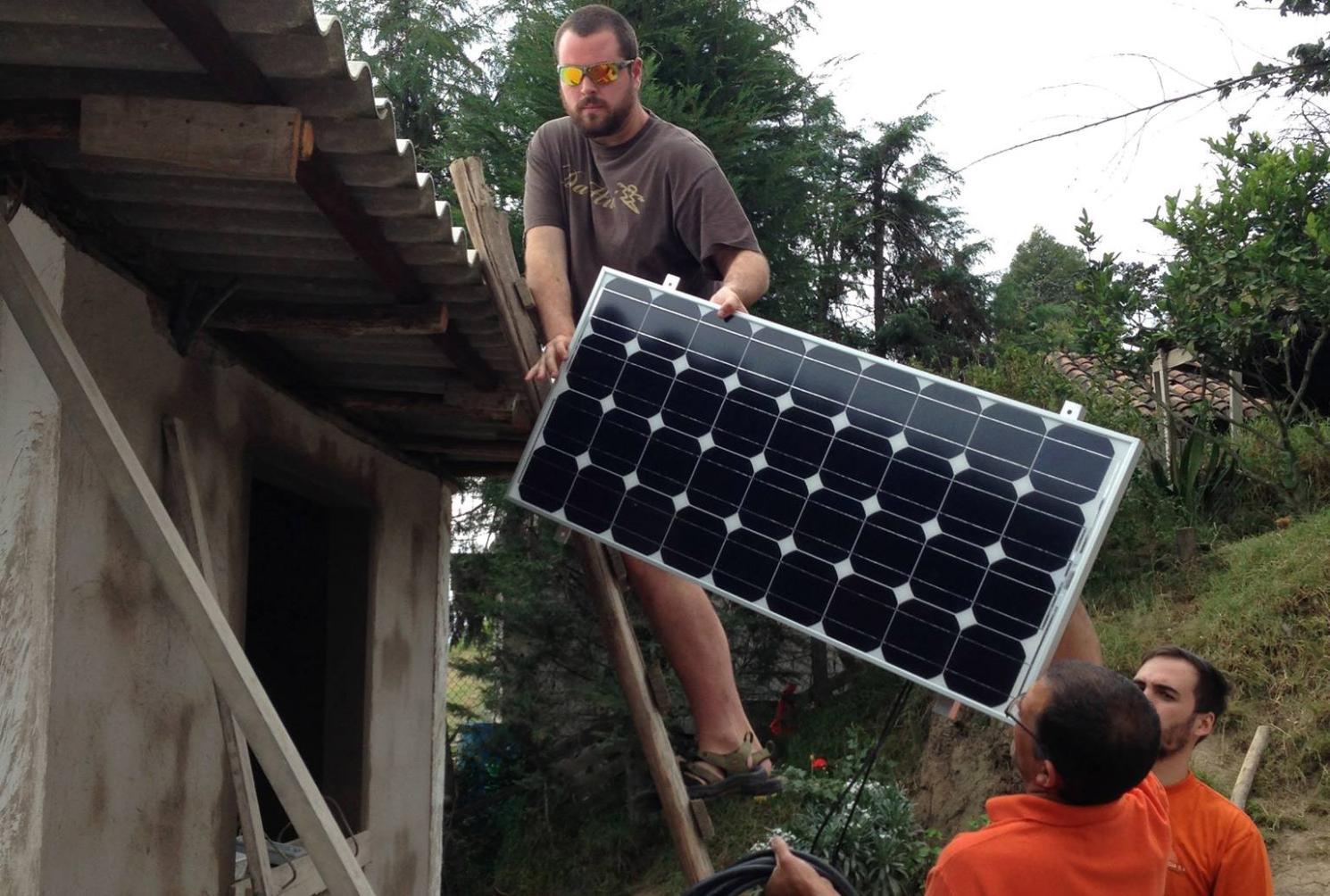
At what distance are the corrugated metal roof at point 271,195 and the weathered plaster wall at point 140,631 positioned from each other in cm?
24

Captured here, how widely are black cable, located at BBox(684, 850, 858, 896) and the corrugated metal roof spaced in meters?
1.78

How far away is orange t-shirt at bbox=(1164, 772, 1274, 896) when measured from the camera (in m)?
3.54

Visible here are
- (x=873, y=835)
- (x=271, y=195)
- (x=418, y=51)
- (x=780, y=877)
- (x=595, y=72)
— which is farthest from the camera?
(x=418, y=51)

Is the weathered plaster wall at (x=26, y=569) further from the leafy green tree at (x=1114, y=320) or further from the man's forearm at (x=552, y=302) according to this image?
the leafy green tree at (x=1114, y=320)

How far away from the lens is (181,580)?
2.90 metres

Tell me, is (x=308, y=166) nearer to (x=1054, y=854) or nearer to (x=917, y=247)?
(x=1054, y=854)

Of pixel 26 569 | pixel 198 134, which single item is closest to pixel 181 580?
pixel 26 569

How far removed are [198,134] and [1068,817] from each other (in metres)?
2.27

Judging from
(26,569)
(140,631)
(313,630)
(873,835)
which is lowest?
(873,835)

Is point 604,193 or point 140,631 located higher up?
point 604,193

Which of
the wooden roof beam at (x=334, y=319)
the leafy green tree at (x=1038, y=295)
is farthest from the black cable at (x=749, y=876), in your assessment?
the leafy green tree at (x=1038, y=295)

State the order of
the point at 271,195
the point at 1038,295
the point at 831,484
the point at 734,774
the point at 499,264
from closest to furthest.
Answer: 1. the point at 831,484
2. the point at 271,195
3. the point at 734,774
4. the point at 499,264
5. the point at 1038,295

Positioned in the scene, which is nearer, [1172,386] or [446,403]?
[446,403]

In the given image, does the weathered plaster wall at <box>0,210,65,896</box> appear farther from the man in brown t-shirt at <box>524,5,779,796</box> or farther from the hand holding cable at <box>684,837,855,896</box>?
the hand holding cable at <box>684,837,855,896</box>
